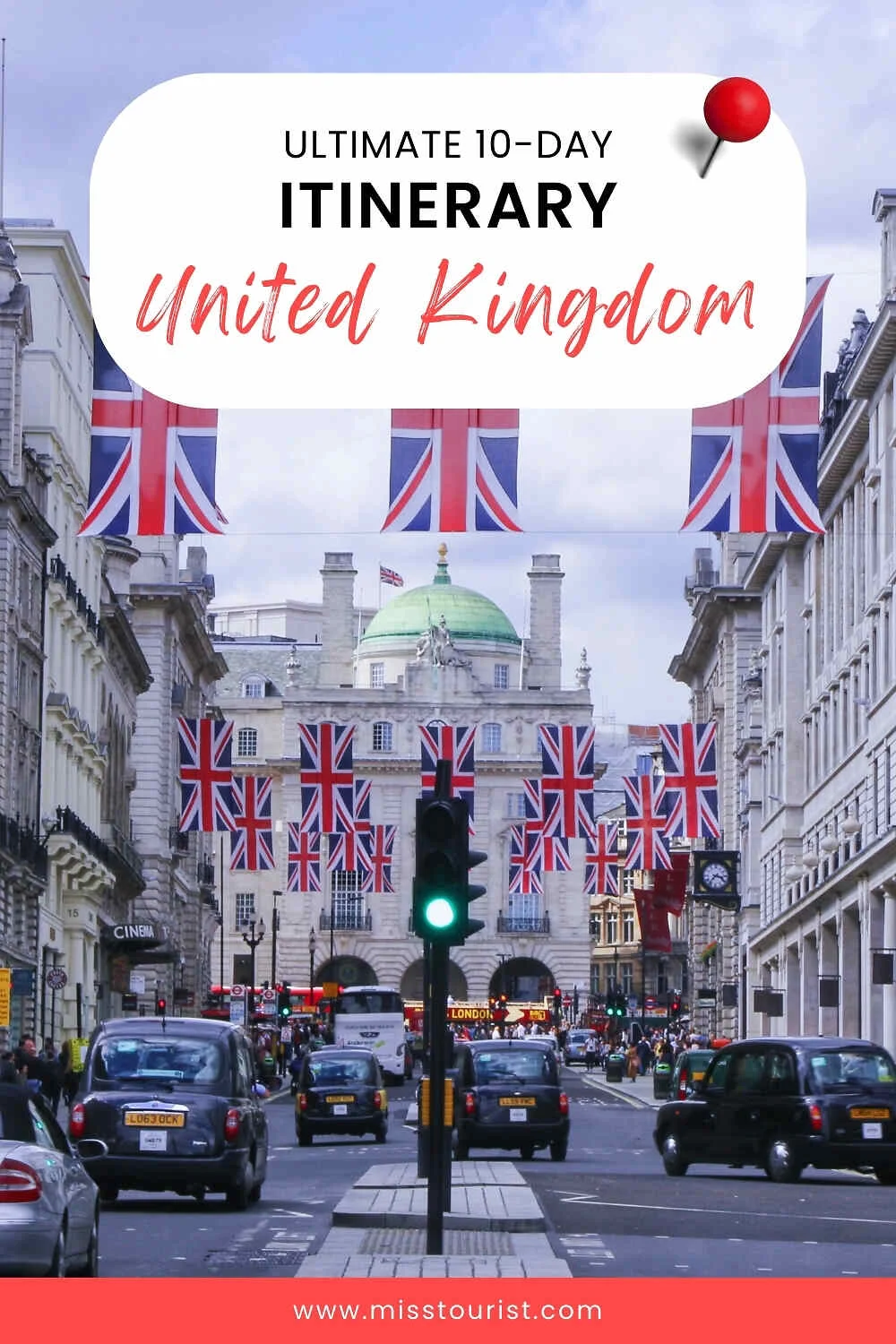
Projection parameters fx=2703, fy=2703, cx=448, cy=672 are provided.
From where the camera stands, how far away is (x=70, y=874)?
71938 mm

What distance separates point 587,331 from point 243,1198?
1680cm

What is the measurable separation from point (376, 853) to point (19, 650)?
15.0 m

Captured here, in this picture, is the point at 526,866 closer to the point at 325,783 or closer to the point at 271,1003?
Result: the point at 325,783

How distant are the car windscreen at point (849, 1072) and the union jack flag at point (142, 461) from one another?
35.5 ft

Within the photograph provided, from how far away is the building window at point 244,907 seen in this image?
166625 millimetres

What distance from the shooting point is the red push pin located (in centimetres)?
973

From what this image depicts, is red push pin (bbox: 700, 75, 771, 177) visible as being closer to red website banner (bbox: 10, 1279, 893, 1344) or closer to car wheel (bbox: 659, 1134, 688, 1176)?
red website banner (bbox: 10, 1279, 893, 1344)

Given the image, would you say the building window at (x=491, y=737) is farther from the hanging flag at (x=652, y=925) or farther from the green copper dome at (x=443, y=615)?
the hanging flag at (x=652, y=925)

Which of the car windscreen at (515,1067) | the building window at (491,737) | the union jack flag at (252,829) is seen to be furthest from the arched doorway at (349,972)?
the car windscreen at (515,1067)

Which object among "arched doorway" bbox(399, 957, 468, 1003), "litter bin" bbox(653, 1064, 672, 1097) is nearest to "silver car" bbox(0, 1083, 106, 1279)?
"litter bin" bbox(653, 1064, 672, 1097)

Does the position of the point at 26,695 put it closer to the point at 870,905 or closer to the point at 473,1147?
the point at 870,905

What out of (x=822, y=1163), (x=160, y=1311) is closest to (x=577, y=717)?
(x=822, y=1163)

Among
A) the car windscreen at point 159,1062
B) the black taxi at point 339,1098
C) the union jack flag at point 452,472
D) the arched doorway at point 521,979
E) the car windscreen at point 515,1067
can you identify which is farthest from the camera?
the arched doorway at point 521,979

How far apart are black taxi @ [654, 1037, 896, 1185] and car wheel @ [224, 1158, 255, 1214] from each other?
8.30 meters
